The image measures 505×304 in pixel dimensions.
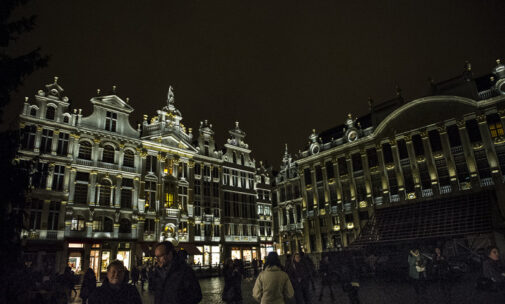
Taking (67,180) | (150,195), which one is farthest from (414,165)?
(67,180)

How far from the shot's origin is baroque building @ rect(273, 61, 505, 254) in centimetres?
2942

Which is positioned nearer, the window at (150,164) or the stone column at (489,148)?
the stone column at (489,148)

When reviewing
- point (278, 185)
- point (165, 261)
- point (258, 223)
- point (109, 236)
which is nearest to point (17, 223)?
point (165, 261)

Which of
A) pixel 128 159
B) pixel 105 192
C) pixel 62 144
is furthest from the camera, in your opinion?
pixel 128 159

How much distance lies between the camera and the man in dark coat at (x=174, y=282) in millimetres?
4855

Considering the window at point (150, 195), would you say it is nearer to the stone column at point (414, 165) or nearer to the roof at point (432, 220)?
the roof at point (432, 220)

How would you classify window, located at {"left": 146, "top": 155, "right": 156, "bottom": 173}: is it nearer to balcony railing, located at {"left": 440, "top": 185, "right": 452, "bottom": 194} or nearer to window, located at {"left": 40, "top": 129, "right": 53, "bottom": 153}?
window, located at {"left": 40, "top": 129, "right": 53, "bottom": 153}

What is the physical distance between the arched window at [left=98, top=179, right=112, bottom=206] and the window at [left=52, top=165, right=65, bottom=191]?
3.96m

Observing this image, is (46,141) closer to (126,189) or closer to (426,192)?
(126,189)

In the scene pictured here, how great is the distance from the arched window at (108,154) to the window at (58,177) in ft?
15.1

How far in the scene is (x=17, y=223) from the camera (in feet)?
40.3

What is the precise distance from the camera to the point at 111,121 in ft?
128

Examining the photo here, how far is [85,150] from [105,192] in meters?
5.13

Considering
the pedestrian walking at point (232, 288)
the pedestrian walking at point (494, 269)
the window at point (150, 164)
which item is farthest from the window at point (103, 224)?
the pedestrian walking at point (494, 269)
